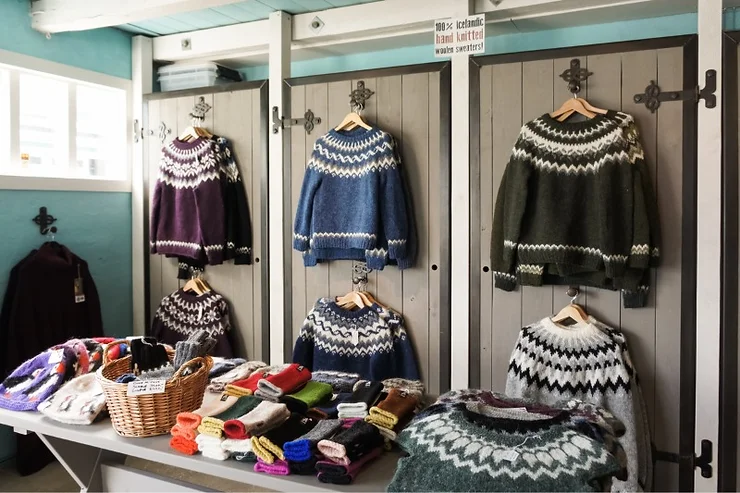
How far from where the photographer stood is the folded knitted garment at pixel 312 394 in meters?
1.84

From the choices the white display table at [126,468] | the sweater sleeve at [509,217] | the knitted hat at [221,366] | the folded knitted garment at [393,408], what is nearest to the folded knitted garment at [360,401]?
the folded knitted garment at [393,408]

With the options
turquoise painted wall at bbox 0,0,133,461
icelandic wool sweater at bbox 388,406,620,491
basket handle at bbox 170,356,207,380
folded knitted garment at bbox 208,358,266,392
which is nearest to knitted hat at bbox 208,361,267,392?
folded knitted garment at bbox 208,358,266,392

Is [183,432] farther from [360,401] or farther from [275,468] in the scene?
[360,401]

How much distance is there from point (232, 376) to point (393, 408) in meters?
0.70

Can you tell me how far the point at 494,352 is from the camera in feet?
8.87

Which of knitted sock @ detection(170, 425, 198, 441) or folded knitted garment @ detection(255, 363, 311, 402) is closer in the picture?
knitted sock @ detection(170, 425, 198, 441)

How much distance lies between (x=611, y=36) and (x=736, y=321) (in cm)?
142

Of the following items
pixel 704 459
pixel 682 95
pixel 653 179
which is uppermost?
pixel 682 95

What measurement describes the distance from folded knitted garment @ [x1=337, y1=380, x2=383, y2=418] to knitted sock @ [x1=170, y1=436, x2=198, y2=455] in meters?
0.41

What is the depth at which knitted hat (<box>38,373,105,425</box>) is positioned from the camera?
6.00 feet

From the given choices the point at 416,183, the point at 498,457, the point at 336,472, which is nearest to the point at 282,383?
the point at 336,472

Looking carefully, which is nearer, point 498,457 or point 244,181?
point 498,457

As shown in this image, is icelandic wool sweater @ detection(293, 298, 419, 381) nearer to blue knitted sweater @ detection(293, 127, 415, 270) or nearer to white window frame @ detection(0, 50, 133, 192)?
blue knitted sweater @ detection(293, 127, 415, 270)

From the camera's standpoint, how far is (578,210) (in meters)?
2.44
